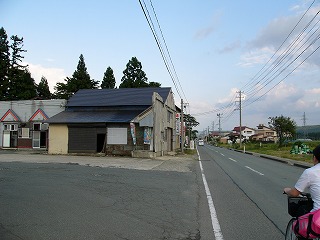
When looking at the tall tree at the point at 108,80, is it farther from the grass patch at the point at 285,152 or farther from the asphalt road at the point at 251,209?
the asphalt road at the point at 251,209

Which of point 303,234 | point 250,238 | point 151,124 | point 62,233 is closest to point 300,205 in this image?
point 303,234

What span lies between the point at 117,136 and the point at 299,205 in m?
25.4

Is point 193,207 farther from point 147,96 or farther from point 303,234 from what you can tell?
point 147,96

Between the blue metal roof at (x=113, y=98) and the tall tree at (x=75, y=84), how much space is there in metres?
22.3

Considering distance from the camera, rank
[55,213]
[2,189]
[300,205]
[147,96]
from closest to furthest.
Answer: [300,205]
[55,213]
[2,189]
[147,96]

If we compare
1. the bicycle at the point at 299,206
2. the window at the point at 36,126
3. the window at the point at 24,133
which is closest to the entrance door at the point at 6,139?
the window at the point at 24,133

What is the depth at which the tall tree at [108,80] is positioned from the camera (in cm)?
6362

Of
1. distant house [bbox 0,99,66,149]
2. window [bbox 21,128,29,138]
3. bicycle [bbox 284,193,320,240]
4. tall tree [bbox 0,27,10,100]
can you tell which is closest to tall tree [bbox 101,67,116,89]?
tall tree [bbox 0,27,10,100]

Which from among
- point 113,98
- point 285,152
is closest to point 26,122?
point 113,98

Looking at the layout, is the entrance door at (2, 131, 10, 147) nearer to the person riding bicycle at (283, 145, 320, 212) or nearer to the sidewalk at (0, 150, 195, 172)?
the sidewalk at (0, 150, 195, 172)

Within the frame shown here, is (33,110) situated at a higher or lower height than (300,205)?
higher

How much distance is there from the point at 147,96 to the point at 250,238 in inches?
1085

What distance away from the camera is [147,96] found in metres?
32.8

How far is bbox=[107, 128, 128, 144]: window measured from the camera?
28.8m
